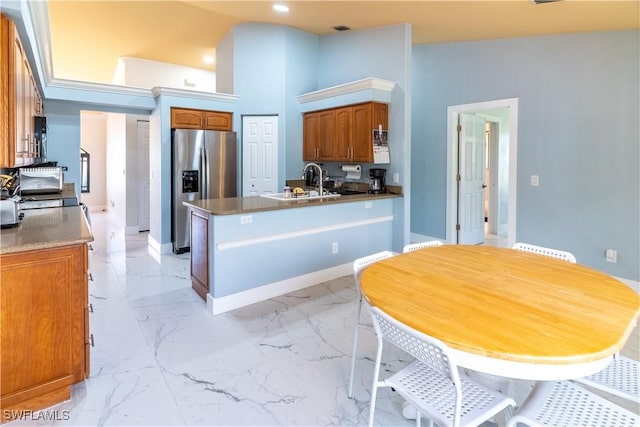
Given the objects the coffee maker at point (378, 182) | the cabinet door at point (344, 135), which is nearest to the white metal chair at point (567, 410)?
the coffee maker at point (378, 182)

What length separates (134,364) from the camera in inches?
92.7

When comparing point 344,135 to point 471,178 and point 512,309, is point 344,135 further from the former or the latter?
point 512,309

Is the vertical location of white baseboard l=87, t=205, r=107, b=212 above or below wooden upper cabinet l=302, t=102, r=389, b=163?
below

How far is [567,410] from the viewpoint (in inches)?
52.5

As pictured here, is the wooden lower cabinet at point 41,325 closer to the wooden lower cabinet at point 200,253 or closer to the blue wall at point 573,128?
the wooden lower cabinet at point 200,253

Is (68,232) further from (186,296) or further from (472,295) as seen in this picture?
(472,295)

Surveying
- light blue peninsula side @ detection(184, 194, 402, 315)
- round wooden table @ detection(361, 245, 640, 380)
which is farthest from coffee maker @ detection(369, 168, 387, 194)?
round wooden table @ detection(361, 245, 640, 380)

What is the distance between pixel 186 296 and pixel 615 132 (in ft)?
15.1

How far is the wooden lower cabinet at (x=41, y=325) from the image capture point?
1785 millimetres

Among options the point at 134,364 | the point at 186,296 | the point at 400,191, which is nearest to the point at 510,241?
the point at 400,191

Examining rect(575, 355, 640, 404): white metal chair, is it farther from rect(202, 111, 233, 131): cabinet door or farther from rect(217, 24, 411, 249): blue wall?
rect(202, 111, 233, 131): cabinet door

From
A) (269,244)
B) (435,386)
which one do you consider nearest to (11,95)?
(269,244)

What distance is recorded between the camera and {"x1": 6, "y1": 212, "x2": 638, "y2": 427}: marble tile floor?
6.20 feet

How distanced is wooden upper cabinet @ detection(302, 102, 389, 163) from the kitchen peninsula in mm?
3293
